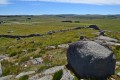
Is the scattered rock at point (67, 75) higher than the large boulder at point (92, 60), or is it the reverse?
the large boulder at point (92, 60)

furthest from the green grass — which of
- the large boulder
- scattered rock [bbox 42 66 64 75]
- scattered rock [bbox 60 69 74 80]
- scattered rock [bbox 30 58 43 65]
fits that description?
scattered rock [bbox 30 58 43 65]

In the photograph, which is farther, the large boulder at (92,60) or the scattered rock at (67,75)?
the scattered rock at (67,75)

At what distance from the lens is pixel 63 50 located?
30844 millimetres

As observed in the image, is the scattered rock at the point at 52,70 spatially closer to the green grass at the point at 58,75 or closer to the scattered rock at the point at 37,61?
the green grass at the point at 58,75

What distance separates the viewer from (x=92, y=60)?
19719 mm

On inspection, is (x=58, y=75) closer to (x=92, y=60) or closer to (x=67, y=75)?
(x=67, y=75)

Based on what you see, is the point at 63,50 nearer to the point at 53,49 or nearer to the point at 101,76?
the point at 53,49

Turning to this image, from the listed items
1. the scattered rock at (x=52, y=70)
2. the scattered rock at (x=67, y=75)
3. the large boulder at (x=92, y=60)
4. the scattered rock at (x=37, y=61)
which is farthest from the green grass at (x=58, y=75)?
the scattered rock at (x=37, y=61)

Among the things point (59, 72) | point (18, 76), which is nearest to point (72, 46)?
point (59, 72)

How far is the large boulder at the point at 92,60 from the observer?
64.8 ft

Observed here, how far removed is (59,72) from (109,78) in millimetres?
4004

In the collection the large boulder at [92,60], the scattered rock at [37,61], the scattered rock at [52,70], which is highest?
the large boulder at [92,60]

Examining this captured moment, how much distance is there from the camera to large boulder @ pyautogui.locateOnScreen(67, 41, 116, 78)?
19766 millimetres

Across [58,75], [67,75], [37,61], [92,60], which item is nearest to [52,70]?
[58,75]
